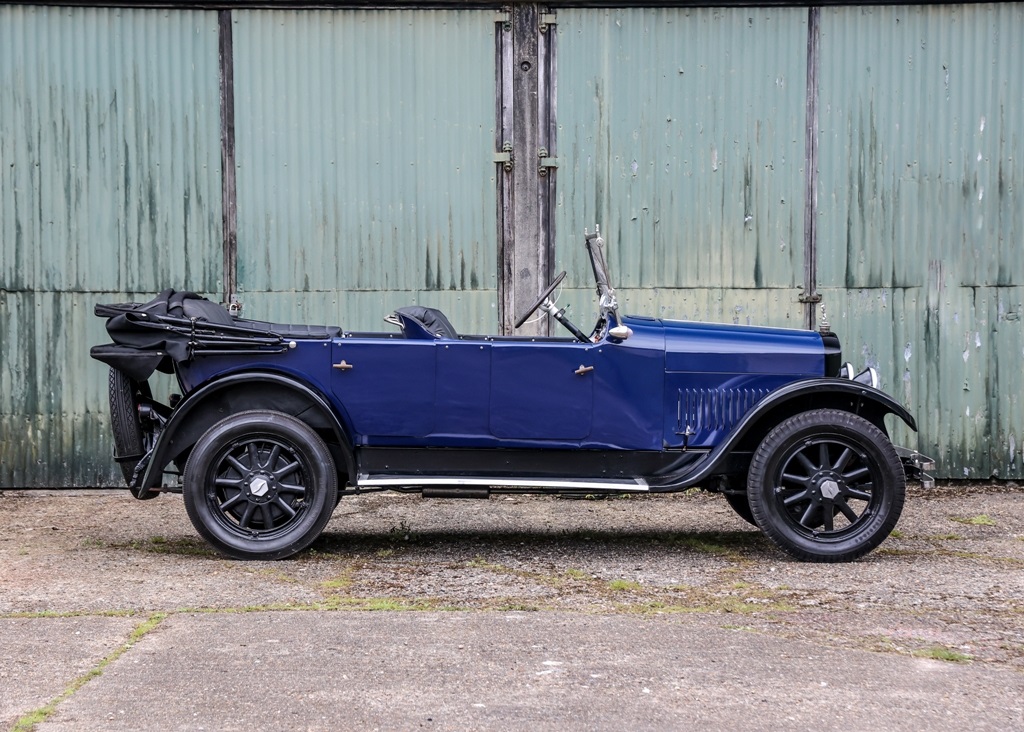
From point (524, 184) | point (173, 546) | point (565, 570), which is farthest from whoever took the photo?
point (524, 184)

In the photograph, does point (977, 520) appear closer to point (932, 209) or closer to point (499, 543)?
point (932, 209)

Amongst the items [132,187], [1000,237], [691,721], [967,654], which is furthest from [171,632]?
[1000,237]

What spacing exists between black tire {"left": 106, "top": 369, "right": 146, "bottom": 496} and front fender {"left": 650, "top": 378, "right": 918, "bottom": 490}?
109 inches

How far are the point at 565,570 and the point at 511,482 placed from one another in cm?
54

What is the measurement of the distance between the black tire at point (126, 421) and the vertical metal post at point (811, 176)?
4898 mm

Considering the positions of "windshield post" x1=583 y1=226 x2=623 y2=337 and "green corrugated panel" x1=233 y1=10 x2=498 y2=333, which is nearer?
"windshield post" x1=583 y1=226 x2=623 y2=337


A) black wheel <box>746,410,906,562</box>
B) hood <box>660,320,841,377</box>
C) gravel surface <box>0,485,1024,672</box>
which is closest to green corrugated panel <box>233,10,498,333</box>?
gravel surface <box>0,485,1024,672</box>

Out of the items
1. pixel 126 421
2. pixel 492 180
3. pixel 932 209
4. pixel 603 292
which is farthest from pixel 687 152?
pixel 126 421

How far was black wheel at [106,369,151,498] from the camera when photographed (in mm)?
6461

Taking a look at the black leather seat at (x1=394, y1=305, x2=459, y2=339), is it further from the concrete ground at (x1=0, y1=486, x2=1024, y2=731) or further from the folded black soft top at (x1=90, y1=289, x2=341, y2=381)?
the concrete ground at (x1=0, y1=486, x2=1024, y2=731)

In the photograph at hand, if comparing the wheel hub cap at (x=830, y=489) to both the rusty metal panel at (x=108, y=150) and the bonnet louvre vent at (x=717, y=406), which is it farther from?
the rusty metal panel at (x=108, y=150)

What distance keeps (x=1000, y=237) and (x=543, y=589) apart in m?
5.13

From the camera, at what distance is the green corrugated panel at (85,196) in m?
8.76

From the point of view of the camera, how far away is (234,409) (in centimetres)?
645
